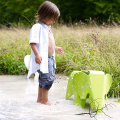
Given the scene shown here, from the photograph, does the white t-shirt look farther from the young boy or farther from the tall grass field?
the tall grass field

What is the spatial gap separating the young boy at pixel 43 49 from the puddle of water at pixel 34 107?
22 centimetres

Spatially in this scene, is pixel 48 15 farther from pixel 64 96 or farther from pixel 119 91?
pixel 119 91

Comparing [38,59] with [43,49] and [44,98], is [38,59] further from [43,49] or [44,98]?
[44,98]

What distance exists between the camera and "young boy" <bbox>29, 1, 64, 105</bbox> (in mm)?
3504

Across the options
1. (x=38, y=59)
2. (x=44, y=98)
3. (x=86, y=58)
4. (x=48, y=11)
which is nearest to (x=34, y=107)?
(x=44, y=98)

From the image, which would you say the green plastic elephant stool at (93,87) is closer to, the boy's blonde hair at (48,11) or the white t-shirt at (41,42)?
the white t-shirt at (41,42)

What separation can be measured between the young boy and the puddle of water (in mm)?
225

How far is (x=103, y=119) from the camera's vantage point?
3.00 metres

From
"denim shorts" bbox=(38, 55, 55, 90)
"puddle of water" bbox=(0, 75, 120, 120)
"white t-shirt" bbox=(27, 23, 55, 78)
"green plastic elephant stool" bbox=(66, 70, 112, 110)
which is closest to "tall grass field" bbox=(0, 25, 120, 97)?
"puddle of water" bbox=(0, 75, 120, 120)

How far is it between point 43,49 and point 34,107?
2.45 ft

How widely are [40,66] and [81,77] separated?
54cm

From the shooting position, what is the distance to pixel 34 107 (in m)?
3.49

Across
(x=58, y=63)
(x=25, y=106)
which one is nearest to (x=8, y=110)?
(x=25, y=106)

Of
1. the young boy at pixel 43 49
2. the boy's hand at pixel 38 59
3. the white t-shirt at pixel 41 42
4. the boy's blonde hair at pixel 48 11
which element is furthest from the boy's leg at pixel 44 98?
the boy's blonde hair at pixel 48 11
